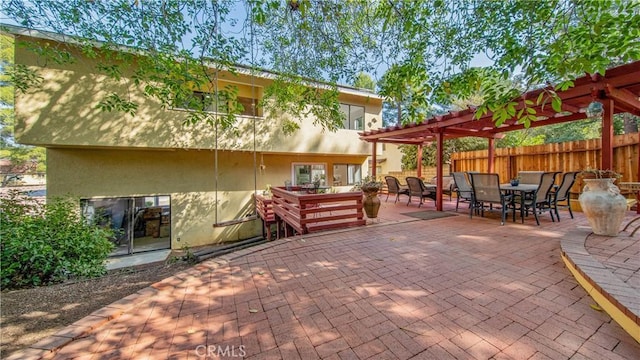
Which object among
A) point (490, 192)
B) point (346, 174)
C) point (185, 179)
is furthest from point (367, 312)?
point (346, 174)

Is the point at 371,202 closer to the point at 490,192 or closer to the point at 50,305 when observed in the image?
the point at 490,192

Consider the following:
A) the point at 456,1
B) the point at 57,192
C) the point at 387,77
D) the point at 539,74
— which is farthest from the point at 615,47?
the point at 57,192

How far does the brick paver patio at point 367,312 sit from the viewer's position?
1801 millimetres

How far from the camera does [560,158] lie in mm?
7941

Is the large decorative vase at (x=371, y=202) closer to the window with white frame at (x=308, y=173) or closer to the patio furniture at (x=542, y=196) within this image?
the patio furniture at (x=542, y=196)

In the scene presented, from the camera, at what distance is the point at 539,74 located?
8.35ft

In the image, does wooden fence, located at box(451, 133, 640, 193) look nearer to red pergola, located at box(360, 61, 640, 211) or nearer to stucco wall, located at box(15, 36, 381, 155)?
red pergola, located at box(360, 61, 640, 211)

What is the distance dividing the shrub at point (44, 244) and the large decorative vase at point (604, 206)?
830cm

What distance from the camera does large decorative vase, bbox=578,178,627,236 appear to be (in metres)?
3.79

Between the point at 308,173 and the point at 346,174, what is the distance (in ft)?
6.29

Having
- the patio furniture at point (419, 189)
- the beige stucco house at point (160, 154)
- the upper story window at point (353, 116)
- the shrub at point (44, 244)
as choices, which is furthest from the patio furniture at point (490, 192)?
the shrub at point (44, 244)

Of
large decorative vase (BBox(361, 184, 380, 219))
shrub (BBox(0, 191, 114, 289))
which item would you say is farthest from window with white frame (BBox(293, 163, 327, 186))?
shrub (BBox(0, 191, 114, 289))

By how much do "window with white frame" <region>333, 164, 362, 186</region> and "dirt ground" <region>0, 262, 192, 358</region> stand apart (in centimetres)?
800

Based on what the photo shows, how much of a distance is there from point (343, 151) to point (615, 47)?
7876 millimetres
